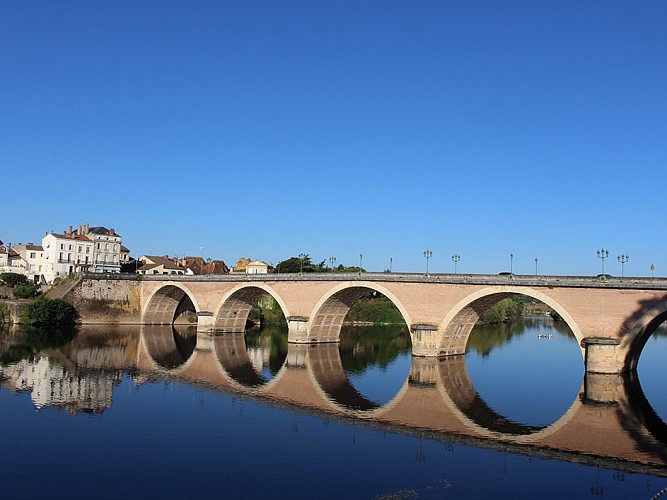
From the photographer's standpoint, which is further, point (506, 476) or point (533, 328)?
point (533, 328)

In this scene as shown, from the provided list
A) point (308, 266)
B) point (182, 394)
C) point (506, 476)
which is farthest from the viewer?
point (308, 266)

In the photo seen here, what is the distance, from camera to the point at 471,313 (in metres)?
41.2

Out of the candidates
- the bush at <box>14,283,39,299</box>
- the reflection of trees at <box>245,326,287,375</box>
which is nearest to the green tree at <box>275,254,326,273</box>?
the reflection of trees at <box>245,326,287,375</box>

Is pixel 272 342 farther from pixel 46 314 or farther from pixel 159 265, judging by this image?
pixel 159 265

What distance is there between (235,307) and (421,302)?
24.1 metres

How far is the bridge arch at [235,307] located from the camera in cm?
5649

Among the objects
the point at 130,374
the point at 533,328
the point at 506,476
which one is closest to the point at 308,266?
the point at 533,328

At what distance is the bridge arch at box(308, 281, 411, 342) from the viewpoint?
45.7 m

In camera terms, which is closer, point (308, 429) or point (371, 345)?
point (308, 429)

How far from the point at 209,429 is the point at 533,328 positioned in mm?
66889

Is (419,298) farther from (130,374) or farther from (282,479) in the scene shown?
(282,479)

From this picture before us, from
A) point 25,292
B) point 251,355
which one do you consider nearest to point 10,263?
point 25,292

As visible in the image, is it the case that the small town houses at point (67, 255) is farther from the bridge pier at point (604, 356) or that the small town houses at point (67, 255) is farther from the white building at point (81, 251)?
the bridge pier at point (604, 356)

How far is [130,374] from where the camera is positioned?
35.7 meters
